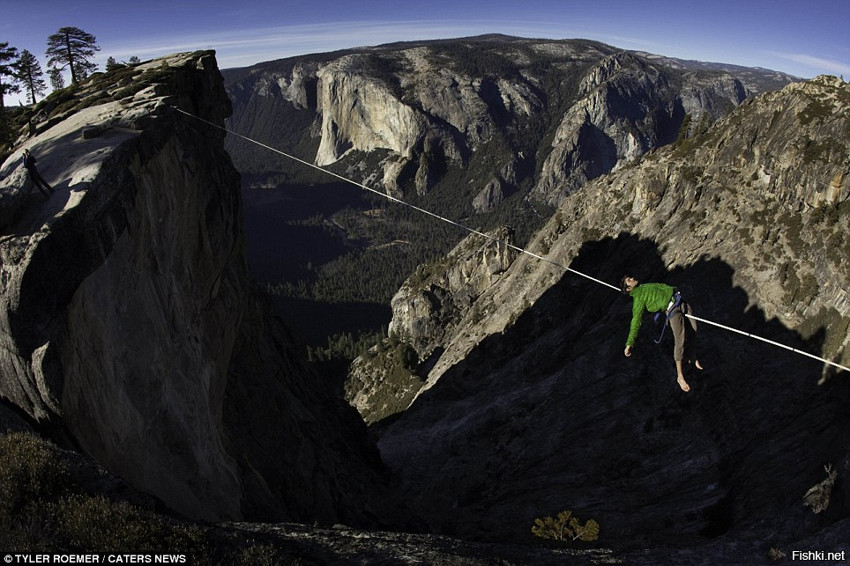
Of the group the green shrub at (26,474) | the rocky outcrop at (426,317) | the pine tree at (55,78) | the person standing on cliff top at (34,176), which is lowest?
the rocky outcrop at (426,317)

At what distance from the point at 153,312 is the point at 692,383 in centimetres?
4351

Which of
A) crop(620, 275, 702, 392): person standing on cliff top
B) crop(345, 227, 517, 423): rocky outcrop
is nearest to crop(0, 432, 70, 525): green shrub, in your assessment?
crop(620, 275, 702, 392): person standing on cliff top

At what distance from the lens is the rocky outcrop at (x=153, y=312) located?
59.8ft

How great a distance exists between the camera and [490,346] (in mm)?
83688

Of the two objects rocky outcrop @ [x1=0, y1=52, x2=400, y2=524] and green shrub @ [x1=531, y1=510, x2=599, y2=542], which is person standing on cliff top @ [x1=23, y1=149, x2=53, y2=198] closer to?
rocky outcrop @ [x1=0, y1=52, x2=400, y2=524]

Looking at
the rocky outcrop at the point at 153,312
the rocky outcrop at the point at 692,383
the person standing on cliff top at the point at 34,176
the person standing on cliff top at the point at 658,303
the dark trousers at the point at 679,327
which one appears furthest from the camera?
the rocky outcrop at the point at 692,383

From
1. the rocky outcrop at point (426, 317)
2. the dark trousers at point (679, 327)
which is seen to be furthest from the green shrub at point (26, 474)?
the rocky outcrop at point (426, 317)

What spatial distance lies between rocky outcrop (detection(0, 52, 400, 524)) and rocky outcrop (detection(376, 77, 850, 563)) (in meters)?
18.2

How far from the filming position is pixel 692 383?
159 ft

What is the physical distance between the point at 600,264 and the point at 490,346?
20.0 metres

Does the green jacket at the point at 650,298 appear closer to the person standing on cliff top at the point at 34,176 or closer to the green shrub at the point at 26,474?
the green shrub at the point at 26,474

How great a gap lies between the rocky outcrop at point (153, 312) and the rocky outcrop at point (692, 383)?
18213mm

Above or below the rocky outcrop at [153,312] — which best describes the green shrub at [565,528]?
below

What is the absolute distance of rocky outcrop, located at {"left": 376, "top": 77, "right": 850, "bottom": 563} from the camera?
36.6 metres
